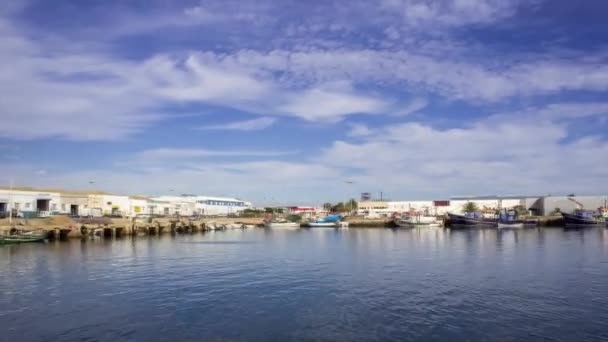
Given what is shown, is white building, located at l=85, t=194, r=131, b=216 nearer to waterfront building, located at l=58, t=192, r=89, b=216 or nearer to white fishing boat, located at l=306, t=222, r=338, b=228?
waterfront building, located at l=58, t=192, r=89, b=216

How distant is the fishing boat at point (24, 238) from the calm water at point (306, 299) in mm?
16646

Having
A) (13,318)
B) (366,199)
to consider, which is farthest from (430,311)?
(366,199)

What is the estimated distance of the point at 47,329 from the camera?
17547 mm

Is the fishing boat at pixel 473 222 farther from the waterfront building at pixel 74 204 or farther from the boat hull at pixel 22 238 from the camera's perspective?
the boat hull at pixel 22 238

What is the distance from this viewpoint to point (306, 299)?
22.6 m

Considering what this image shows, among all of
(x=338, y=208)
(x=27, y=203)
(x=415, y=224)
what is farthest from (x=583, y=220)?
(x=27, y=203)

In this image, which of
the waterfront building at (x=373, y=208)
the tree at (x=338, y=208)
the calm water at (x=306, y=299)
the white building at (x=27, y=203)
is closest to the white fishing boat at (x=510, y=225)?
the waterfront building at (x=373, y=208)

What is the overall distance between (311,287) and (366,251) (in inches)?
864

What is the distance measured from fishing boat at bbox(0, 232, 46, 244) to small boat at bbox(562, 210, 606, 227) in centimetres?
10461

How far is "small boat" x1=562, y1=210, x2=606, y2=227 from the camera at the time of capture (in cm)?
9975

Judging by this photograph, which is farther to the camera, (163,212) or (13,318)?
(163,212)

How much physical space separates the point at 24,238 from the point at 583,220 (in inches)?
4215

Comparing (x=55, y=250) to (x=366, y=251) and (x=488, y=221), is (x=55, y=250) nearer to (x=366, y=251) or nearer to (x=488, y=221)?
(x=366, y=251)

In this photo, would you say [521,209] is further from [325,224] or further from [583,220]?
[325,224]
